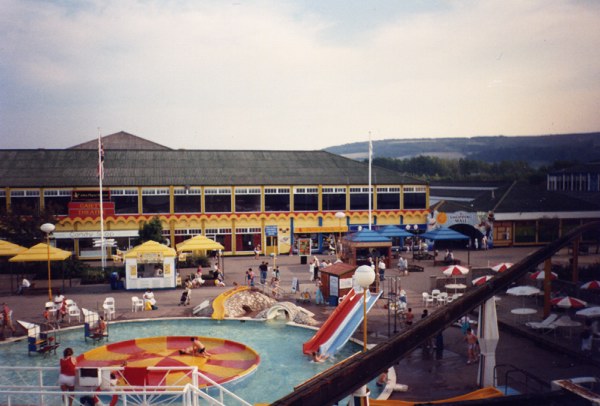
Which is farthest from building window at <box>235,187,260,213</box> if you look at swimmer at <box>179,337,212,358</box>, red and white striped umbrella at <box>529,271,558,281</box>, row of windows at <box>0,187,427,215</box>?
swimmer at <box>179,337,212,358</box>

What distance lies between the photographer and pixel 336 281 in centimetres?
2519

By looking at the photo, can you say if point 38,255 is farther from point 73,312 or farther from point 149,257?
point 73,312

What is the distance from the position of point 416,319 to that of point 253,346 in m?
6.71

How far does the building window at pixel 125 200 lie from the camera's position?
4222 cm

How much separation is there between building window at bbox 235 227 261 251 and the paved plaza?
19.6ft

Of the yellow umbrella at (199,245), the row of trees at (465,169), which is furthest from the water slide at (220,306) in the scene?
the row of trees at (465,169)

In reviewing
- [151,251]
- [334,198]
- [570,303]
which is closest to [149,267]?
[151,251]

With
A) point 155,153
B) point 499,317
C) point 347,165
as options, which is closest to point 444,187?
point 347,165

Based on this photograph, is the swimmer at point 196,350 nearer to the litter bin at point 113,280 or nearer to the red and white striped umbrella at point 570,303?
the red and white striped umbrella at point 570,303

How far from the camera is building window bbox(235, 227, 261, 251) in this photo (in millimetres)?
43562

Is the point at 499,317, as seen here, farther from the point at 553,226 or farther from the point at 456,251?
the point at 553,226

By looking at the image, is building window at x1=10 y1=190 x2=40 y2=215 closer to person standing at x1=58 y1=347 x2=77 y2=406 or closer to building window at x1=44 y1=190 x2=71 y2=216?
building window at x1=44 y1=190 x2=71 y2=216

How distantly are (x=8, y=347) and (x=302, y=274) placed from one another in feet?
58.2

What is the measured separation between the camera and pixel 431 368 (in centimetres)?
1639
